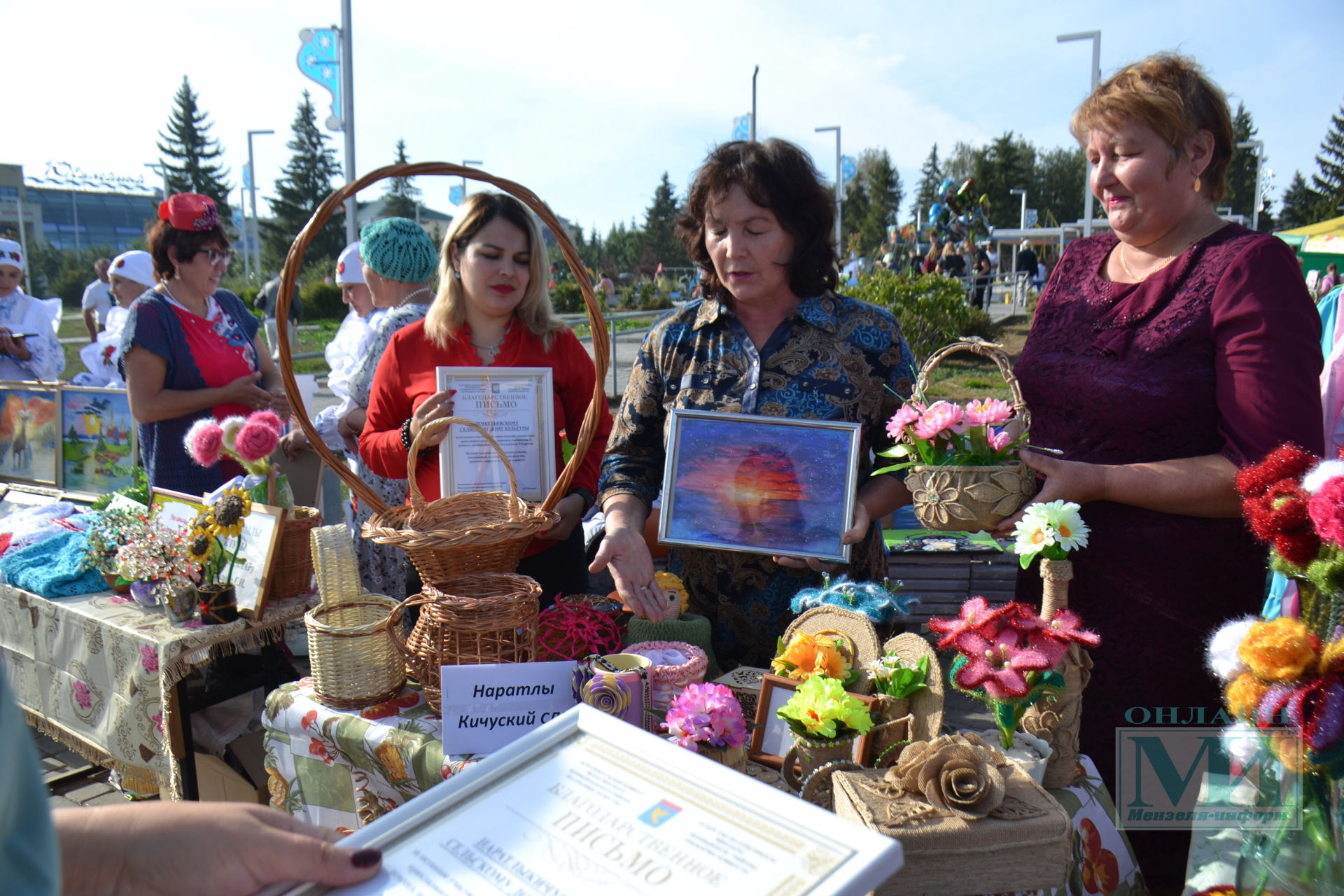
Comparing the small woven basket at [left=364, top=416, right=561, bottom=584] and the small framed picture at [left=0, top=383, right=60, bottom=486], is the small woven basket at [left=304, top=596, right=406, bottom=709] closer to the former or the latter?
the small woven basket at [left=364, top=416, right=561, bottom=584]

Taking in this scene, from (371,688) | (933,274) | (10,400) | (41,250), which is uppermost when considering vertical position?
(41,250)

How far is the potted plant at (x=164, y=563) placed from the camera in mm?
2592

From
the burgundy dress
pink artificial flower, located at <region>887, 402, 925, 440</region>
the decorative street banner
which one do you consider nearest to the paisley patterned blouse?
pink artificial flower, located at <region>887, 402, 925, 440</region>

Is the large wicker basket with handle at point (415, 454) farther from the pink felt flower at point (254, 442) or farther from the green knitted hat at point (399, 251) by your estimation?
the green knitted hat at point (399, 251)

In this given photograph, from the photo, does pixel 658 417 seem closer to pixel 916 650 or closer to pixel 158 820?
pixel 916 650

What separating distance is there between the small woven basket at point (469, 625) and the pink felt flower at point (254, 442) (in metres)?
1.20

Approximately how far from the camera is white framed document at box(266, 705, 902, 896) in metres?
0.81

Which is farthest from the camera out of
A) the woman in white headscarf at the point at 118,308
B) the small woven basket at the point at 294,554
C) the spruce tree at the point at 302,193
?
the spruce tree at the point at 302,193

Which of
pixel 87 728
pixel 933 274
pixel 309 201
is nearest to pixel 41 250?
pixel 309 201

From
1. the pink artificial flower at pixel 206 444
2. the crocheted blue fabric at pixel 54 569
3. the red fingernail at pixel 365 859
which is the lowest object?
the crocheted blue fabric at pixel 54 569

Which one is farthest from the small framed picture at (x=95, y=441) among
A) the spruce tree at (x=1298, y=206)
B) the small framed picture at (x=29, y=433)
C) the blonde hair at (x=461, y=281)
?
the spruce tree at (x=1298, y=206)

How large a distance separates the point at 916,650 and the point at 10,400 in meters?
4.91

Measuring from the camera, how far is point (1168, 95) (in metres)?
1.65

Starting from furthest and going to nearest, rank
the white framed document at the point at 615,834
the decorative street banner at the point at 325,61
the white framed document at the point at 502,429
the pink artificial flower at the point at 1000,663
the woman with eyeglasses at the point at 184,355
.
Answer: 1. the decorative street banner at the point at 325,61
2. the woman with eyeglasses at the point at 184,355
3. the white framed document at the point at 502,429
4. the pink artificial flower at the point at 1000,663
5. the white framed document at the point at 615,834
